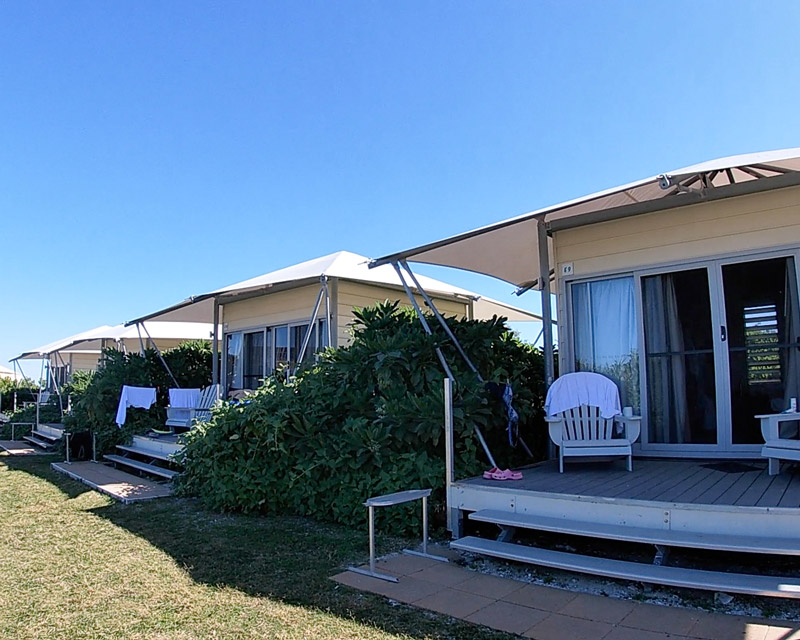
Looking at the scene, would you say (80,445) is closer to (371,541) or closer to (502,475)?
(371,541)

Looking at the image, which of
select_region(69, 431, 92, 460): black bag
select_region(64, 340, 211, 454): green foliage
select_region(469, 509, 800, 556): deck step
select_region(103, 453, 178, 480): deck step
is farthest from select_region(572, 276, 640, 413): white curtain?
select_region(69, 431, 92, 460): black bag

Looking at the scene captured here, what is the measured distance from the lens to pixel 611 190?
447 centimetres

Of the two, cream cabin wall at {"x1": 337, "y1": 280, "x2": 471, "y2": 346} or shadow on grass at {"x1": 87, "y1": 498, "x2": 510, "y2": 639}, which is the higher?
cream cabin wall at {"x1": 337, "y1": 280, "x2": 471, "y2": 346}

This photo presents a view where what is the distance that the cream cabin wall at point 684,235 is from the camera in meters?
5.12

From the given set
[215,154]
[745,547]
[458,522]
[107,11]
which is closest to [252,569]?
[458,522]

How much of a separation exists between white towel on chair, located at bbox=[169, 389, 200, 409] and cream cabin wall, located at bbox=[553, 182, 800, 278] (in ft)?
23.8

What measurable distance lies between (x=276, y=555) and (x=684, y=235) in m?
4.59

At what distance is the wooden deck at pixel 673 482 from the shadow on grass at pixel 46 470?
18.9 feet

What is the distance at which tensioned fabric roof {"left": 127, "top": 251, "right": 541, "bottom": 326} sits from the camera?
8.14 metres

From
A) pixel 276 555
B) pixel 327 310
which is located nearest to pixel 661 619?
pixel 276 555

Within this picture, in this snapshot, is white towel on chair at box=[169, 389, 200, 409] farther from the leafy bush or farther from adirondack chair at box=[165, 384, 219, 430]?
the leafy bush

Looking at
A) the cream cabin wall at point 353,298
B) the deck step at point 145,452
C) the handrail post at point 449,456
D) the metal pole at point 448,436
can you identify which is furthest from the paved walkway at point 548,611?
the deck step at point 145,452

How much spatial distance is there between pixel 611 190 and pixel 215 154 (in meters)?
10.6

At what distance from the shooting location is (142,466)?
8.82 m
